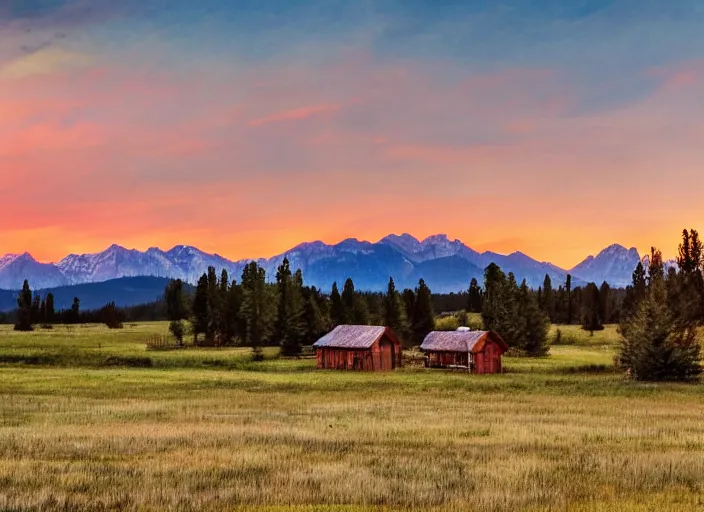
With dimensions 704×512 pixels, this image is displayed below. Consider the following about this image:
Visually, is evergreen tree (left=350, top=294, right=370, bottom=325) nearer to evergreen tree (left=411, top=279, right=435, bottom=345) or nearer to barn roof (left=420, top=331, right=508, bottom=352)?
evergreen tree (left=411, top=279, right=435, bottom=345)

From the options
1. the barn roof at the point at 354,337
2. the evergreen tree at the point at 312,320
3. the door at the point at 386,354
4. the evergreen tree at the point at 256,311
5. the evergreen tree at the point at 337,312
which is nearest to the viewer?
the barn roof at the point at 354,337

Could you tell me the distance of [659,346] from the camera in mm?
62438

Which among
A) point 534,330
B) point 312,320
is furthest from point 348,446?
point 312,320

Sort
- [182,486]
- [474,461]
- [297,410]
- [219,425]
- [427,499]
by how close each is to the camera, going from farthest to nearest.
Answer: [297,410] < [219,425] < [474,461] < [182,486] < [427,499]

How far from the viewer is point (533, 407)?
136ft

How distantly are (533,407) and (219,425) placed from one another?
18.5 meters

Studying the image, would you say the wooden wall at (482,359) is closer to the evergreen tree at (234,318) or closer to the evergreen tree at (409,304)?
the evergreen tree at (409,304)

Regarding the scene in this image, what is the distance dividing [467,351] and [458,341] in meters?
2.42

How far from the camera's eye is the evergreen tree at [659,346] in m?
62.0

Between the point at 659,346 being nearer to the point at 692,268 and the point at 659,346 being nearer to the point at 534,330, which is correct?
the point at 534,330

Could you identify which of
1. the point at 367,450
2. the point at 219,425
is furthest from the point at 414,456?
the point at 219,425

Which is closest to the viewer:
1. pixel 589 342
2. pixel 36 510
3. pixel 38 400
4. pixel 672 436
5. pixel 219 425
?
pixel 36 510

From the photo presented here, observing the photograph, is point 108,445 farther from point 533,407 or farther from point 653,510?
point 533,407

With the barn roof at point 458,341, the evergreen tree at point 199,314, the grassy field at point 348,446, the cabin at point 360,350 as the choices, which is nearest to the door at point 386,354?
the cabin at point 360,350
